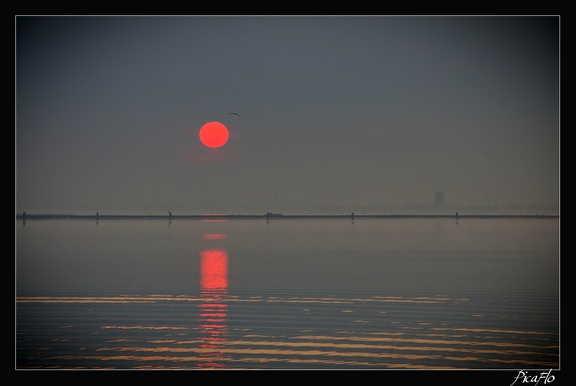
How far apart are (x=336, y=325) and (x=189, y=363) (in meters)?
4.39

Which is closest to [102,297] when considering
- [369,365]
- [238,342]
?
[238,342]

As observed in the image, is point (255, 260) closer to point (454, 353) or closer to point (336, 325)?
point (336, 325)

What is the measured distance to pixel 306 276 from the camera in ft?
91.8
